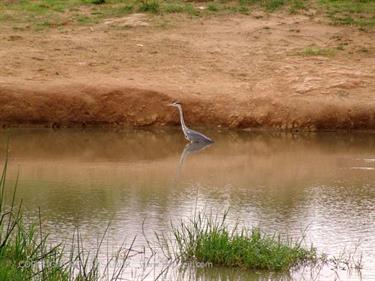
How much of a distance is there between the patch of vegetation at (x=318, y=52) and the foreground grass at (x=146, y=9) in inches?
56.5

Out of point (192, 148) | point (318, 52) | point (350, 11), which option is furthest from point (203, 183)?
point (350, 11)

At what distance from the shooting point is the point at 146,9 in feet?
63.1

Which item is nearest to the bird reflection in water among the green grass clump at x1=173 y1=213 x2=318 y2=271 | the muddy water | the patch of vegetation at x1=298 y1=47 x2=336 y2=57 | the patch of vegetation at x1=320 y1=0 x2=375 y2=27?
the muddy water

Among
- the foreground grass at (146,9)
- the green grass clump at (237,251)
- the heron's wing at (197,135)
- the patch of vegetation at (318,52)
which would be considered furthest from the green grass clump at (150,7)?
the green grass clump at (237,251)

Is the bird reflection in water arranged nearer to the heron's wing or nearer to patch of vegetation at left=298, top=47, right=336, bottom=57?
the heron's wing

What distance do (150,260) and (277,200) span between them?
2843 mm

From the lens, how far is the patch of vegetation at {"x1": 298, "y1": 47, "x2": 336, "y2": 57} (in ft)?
57.9

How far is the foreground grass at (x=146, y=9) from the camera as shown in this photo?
1872 cm

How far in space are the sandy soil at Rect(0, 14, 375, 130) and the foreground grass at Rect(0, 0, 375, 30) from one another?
431 millimetres

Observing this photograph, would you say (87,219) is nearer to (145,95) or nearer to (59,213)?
(59,213)

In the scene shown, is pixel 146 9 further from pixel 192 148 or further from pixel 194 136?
pixel 192 148

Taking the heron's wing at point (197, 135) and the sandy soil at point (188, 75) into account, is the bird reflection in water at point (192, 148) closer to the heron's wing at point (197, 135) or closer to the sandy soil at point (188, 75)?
the heron's wing at point (197, 135)

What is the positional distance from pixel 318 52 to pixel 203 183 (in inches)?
245

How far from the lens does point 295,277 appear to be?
28.0 ft
